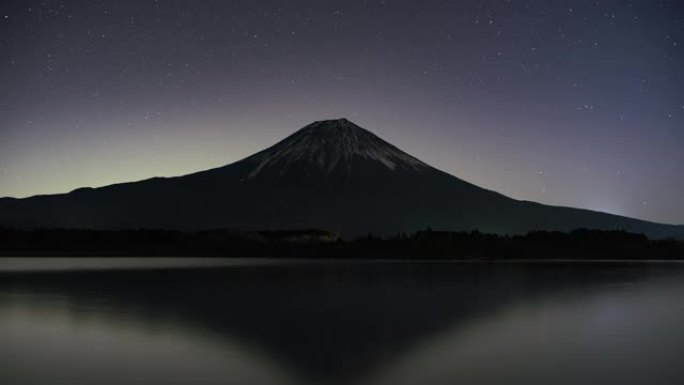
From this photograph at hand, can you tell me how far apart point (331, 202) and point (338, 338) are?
484 ft

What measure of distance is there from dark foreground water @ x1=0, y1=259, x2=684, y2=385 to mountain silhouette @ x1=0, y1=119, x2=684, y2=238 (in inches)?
4640

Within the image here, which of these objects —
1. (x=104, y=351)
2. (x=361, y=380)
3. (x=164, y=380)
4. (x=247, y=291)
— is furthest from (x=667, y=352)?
(x=247, y=291)

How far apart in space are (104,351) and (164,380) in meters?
3.71

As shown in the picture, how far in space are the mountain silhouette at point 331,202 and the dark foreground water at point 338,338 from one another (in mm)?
117855

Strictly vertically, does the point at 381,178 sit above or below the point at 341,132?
below

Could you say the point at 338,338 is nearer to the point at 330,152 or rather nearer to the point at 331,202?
the point at 331,202

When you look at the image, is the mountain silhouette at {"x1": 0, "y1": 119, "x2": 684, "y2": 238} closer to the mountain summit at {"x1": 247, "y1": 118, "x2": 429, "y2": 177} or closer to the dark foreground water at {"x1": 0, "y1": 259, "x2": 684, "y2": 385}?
the mountain summit at {"x1": 247, "y1": 118, "x2": 429, "y2": 177}

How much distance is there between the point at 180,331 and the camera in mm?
18438

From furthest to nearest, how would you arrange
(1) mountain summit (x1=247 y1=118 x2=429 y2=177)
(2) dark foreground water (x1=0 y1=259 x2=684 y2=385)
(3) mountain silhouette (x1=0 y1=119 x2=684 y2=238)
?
1. (1) mountain summit (x1=247 y1=118 x2=429 y2=177)
2. (3) mountain silhouette (x1=0 y1=119 x2=684 y2=238)
3. (2) dark foreground water (x1=0 y1=259 x2=684 y2=385)

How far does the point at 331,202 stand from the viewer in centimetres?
16450

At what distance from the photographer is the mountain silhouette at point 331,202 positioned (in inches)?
6220

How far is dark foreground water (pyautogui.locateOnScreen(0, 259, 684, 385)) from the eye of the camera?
41.6 feet

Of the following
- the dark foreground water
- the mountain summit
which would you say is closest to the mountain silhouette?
the mountain summit

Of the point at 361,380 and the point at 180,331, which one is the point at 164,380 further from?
the point at 180,331
